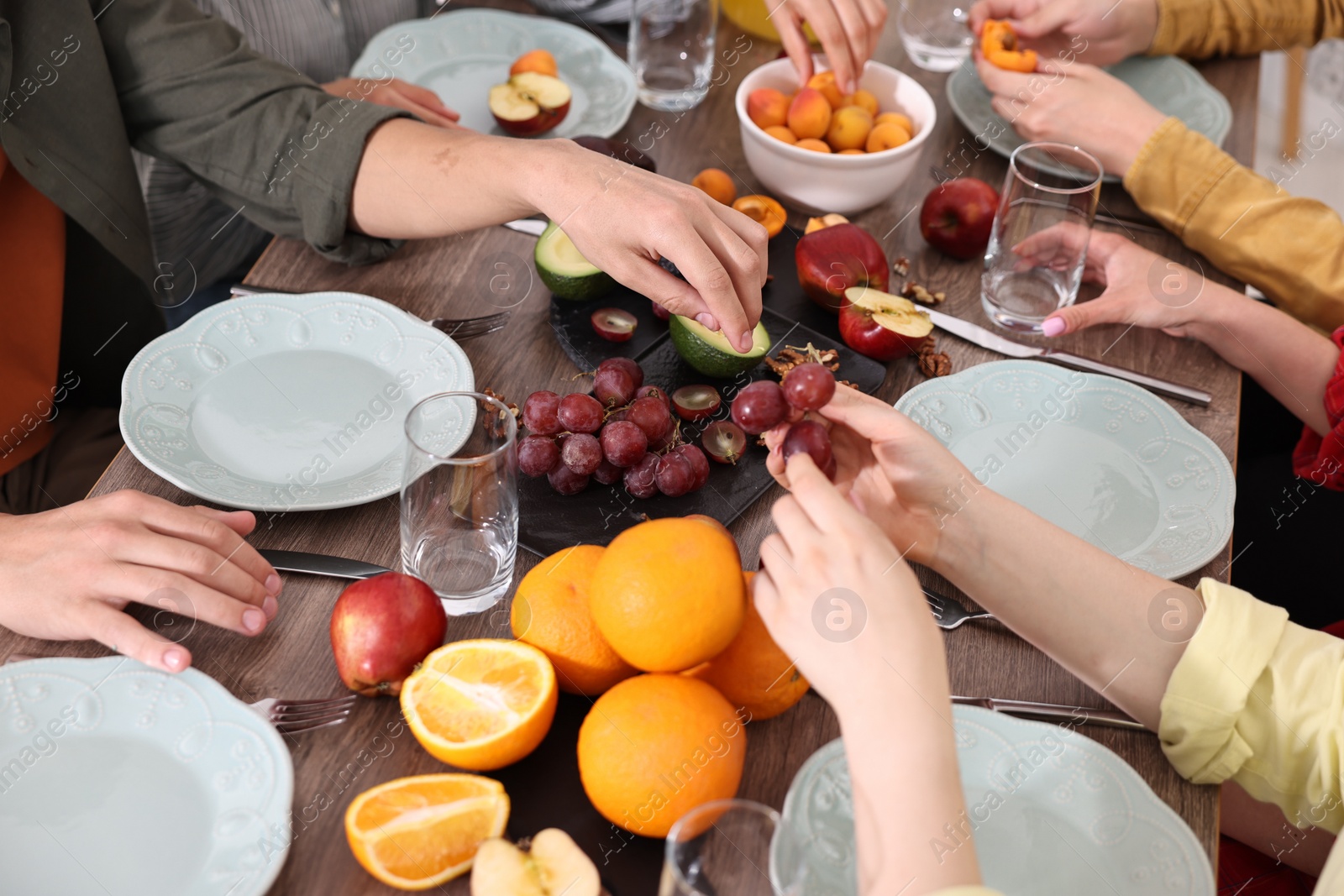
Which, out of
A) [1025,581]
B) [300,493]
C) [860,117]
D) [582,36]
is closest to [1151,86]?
[860,117]

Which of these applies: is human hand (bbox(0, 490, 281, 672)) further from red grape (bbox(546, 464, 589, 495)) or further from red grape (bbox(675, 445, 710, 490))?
red grape (bbox(675, 445, 710, 490))

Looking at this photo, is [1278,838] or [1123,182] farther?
[1123,182]

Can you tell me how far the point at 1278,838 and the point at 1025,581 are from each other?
53cm

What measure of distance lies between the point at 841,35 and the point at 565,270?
23.5 inches

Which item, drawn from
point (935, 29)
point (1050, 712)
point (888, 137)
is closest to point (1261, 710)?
point (1050, 712)

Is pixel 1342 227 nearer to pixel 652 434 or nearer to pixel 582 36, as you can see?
pixel 652 434

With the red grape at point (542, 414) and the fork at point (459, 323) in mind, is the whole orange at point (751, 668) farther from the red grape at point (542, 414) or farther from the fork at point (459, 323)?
the fork at point (459, 323)

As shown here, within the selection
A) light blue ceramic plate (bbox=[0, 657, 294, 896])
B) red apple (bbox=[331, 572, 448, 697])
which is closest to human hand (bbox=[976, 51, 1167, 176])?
red apple (bbox=[331, 572, 448, 697])

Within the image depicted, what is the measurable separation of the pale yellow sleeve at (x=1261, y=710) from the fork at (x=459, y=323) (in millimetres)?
834

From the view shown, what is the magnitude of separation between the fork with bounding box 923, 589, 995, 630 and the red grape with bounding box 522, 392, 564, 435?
1.34ft

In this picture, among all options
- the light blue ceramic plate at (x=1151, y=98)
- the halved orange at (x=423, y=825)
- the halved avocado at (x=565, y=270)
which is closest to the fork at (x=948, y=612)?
the halved orange at (x=423, y=825)

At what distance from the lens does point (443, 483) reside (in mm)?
854

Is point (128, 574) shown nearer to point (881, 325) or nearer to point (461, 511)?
point (461, 511)

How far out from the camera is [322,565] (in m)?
0.95
